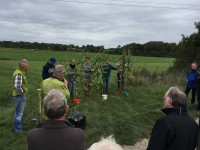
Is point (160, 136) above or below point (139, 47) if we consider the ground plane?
below

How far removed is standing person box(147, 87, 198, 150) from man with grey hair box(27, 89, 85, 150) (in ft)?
2.72

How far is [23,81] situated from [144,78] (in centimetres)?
1104

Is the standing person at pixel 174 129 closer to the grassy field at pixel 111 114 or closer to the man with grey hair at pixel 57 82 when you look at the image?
the man with grey hair at pixel 57 82

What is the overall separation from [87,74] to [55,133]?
9806mm

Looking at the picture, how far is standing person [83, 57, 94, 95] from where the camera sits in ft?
41.2

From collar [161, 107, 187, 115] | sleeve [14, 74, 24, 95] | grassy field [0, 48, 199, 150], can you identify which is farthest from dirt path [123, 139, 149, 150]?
collar [161, 107, 187, 115]

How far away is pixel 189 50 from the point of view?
23.5 meters

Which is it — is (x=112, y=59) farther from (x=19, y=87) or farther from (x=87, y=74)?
(x=19, y=87)

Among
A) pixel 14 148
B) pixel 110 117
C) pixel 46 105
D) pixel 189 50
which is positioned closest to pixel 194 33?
pixel 189 50

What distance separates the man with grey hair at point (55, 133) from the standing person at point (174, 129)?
828 mm

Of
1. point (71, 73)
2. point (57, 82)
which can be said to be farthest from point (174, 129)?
point (71, 73)

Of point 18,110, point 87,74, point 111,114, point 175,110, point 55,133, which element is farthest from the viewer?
point 87,74

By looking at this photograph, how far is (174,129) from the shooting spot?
3307 millimetres

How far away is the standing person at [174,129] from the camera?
3.29m
